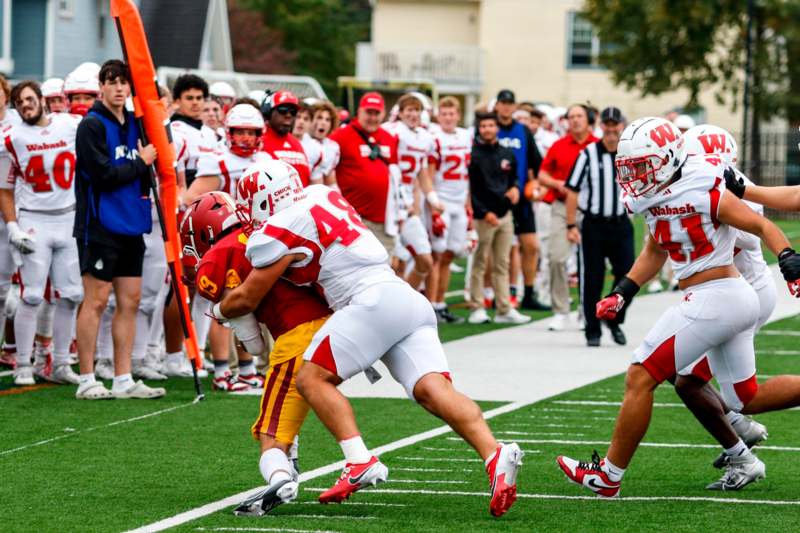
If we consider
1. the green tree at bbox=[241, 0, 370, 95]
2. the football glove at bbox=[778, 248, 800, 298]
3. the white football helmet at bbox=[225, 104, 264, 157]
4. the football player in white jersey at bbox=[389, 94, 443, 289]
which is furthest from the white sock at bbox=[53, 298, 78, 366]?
the green tree at bbox=[241, 0, 370, 95]

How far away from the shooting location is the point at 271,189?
6496 mm

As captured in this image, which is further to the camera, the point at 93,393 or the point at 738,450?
the point at 93,393

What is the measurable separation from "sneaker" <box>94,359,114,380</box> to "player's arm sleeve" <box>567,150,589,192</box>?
4.29 meters

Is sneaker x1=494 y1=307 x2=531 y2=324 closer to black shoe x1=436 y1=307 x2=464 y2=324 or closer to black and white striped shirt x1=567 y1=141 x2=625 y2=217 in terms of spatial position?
black shoe x1=436 y1=307 x2=464 y2=324

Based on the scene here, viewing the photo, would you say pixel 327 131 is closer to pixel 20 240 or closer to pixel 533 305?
pixel 533 305

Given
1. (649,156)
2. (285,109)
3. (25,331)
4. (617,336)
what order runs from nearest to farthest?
(649,156) → (25,331) → (285,109) → (617,336)

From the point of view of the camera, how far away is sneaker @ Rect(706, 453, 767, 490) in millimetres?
7176

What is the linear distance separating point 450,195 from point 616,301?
8.36 metres

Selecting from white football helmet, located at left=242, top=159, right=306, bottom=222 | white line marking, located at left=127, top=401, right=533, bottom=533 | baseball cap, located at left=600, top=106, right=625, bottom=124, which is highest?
baseball cap, located at left=600, top=106, right=625, bottom=124

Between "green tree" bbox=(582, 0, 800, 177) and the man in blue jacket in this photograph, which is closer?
the man in blue jacket

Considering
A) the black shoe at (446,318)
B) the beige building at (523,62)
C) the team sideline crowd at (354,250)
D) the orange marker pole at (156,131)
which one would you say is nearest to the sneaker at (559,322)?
the team sideline crowd at (354,250)

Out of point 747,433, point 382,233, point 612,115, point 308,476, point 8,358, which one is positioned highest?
point 612,115

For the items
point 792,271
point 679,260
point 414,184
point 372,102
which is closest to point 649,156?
point 679,260

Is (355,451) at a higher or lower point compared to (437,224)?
lower
